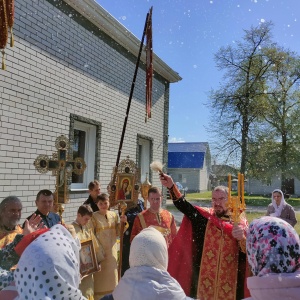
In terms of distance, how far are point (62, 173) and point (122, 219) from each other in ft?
2.89

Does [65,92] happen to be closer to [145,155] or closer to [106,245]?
[106,245]

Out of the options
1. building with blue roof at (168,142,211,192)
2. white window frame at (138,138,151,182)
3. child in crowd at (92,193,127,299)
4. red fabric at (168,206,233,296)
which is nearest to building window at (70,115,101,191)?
white window frame at (138,138,151,182)

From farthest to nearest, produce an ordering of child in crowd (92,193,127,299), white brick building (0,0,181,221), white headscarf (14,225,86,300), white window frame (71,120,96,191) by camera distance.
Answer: white window frame (71,120,96,191) < white brick building (0,0,181,221) < child in crowd (92,193,127,299) < white headscarf (14,225,86,300)

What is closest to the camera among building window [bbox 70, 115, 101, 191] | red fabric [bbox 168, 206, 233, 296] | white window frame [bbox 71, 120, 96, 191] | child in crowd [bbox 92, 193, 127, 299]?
red fabric [bbox 168, 206, 233, 296]

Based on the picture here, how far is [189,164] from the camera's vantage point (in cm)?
4397

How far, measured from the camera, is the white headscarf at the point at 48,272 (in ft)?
5.24

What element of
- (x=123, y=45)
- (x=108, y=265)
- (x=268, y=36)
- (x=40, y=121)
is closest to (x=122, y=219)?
(x=108, y=265)

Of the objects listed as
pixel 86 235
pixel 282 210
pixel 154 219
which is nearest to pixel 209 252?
pixel 154 219

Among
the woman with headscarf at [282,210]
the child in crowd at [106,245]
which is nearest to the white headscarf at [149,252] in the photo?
the child in crowd at [106,245]

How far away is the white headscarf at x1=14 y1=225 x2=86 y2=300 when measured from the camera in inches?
62.9

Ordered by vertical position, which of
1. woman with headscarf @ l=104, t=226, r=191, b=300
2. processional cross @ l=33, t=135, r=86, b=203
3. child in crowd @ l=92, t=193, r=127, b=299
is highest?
processional cross @ l=33, t=135, r=86, b=203

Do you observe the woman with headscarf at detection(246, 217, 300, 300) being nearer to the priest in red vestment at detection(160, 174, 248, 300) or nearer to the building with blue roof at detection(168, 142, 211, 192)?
the priest in red vestment at detection(160, 174, 248, 300)

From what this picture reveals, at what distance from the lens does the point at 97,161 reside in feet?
27.4

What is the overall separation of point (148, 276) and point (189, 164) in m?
42.3
